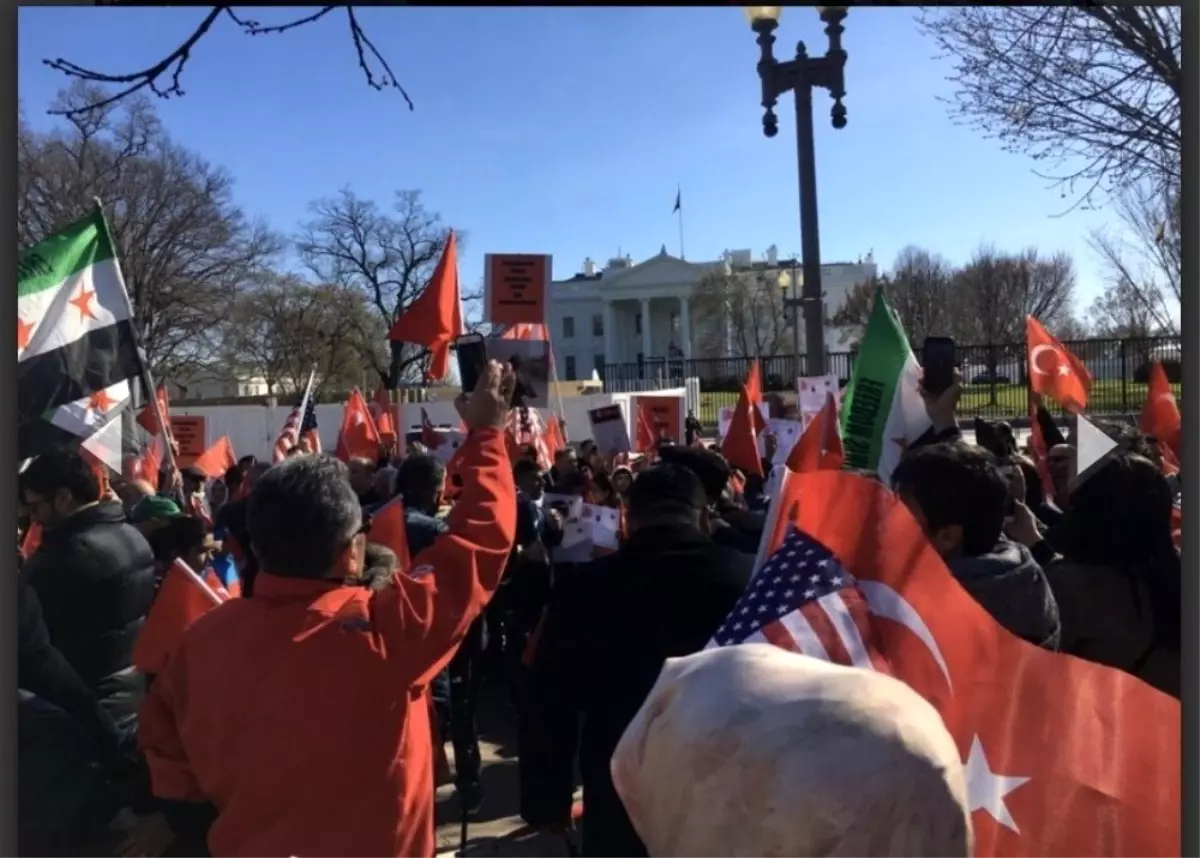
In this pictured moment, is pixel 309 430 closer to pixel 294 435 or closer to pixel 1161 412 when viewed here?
pixel 294 435

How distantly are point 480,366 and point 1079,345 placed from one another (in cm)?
2491

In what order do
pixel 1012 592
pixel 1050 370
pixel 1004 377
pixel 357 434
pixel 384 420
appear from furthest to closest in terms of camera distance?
1. pixel 1004 377
2. pixel 384 420
3. pixel 357 434
4. pixel 1050 370
5. pixel 1012 592

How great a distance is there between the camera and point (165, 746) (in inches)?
107

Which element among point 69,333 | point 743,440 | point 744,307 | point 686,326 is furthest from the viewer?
point 686,326

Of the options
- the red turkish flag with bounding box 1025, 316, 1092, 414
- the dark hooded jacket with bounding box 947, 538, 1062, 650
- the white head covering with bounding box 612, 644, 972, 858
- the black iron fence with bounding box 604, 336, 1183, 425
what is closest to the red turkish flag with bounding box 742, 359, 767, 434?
the red turkish flag with bounding box 1025, 316, 1092, 414

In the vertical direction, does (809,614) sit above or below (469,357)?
below

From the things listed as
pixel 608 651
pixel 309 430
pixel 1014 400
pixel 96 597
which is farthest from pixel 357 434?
pixel 1014 400

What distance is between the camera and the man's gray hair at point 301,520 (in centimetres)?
255

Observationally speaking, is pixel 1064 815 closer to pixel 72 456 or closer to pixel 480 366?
pixel 480 366

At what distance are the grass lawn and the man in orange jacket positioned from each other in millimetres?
16311

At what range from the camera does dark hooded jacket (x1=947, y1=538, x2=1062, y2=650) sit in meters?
2.77

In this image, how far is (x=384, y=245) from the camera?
1743 inches

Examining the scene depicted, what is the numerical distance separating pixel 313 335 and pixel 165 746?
142 feet

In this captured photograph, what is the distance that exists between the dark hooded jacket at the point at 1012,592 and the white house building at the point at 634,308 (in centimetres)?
6686
